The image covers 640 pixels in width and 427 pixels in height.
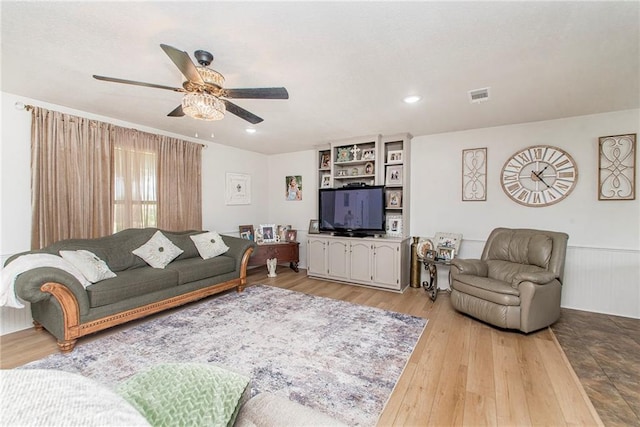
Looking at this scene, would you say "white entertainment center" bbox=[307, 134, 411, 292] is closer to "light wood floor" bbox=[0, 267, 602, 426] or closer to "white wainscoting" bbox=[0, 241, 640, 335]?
"light wood floor" bbox=[0, 267, 602, 426]

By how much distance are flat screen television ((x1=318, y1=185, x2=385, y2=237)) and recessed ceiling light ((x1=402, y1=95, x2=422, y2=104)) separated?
1.57 m

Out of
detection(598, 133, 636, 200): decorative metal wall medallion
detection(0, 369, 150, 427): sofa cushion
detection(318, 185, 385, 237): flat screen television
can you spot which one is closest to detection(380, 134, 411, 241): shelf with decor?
detection(318, 185, 385, 237): flat screen television

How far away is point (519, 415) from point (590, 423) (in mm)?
381

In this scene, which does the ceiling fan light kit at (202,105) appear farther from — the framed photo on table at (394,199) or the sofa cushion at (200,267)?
the framed photo on table at (394,199)

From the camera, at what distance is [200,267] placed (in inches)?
138

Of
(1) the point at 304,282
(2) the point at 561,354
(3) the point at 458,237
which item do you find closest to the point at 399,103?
(3) the point at 458,237

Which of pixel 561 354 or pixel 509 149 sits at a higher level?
pixel 509 149

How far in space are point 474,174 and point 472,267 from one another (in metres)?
1.47

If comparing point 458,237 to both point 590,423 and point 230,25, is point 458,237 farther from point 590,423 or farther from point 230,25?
point 230,25

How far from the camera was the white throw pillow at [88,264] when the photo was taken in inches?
104

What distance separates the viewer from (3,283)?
2.20m

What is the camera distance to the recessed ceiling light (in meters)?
2.76

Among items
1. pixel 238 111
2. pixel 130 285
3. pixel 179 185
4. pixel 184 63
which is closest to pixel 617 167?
pixel 238 111

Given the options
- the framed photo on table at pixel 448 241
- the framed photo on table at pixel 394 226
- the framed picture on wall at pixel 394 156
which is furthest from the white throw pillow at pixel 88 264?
the framed photo on table at pixel 448 241
